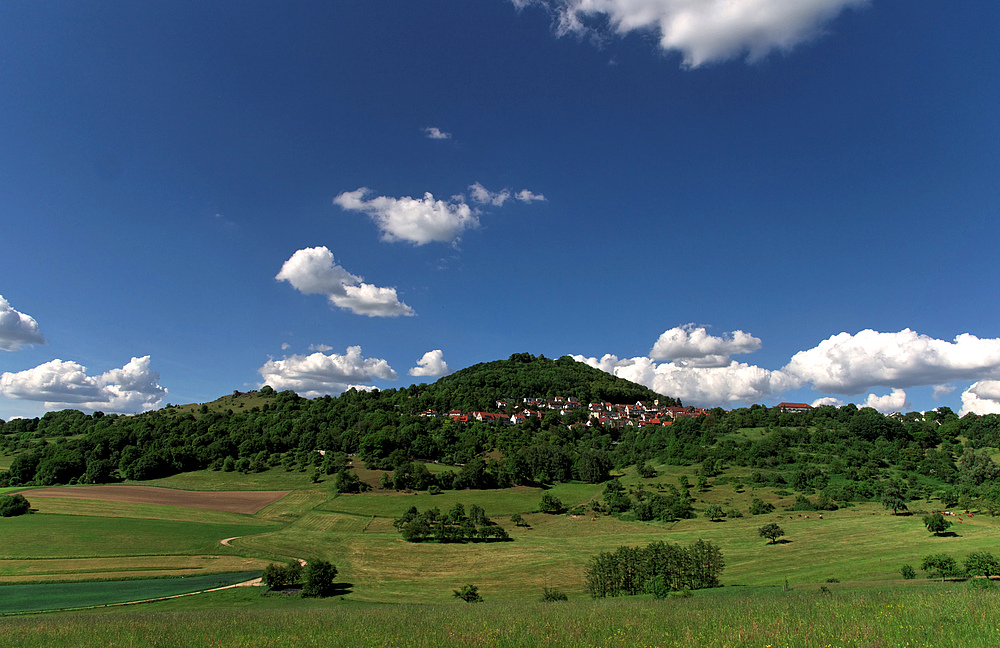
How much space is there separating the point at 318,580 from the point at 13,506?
246 feet

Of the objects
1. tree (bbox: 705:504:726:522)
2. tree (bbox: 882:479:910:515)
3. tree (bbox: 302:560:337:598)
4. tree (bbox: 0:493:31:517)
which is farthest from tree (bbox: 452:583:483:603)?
tree (bbox: 0:493:31:517)

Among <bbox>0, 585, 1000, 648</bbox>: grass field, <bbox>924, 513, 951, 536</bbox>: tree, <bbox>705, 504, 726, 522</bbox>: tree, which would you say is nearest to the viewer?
<bbox>0, 585, 1000, 648</bbox>: grass field

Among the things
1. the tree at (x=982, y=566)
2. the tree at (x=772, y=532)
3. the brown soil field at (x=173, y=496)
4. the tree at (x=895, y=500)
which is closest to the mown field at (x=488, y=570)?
the tree at (x=772, y=532)

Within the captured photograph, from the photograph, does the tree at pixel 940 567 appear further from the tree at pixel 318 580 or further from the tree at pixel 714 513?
the tree at pixel 318 580

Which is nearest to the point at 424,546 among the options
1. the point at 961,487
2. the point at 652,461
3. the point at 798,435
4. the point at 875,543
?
the point at 875,543

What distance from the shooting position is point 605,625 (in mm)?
10688

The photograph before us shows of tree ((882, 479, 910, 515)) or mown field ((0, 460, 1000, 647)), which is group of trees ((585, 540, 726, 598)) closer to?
mown field ((0, 460, 1000, 647))

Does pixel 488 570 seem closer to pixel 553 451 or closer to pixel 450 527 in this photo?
pixel 450 527

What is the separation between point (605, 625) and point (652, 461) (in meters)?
155

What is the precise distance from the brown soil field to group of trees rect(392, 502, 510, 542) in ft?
119

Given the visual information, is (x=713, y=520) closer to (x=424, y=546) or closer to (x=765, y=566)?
(x=765, y=566)

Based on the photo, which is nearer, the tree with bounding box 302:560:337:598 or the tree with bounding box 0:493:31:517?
the tree with bounding box 302:560:337:598

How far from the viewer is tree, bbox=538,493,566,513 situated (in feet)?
338

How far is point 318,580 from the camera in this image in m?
46.6
